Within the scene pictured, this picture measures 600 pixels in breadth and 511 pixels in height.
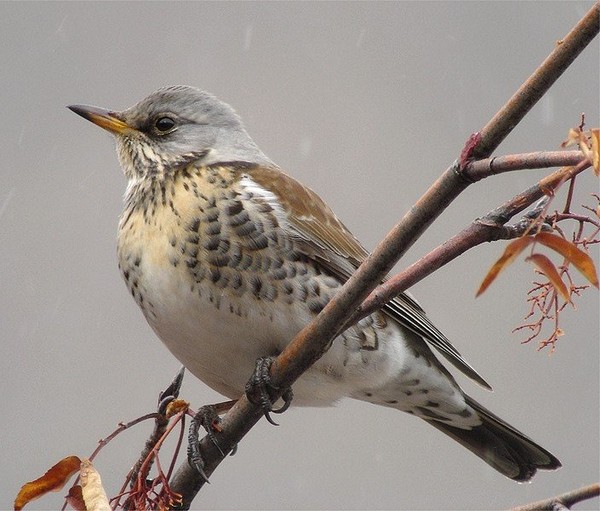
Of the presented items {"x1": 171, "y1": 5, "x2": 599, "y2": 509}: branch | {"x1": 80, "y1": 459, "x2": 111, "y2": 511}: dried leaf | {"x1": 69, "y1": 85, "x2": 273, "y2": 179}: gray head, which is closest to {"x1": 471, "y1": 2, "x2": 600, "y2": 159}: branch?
{"x1": 171, "y1": 5, "x2": 599, "y2": 509}: branch

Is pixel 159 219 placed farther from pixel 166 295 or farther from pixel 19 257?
pixel 19 257

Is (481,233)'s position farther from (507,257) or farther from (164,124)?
(164,124)

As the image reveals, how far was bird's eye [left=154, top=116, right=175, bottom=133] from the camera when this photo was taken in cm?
295

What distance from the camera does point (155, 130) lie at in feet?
9.65

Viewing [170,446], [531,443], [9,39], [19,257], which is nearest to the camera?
[531,443]

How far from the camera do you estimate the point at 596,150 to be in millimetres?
1083

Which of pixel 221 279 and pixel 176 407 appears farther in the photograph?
pixel 221 279

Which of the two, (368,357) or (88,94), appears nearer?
(368,357)

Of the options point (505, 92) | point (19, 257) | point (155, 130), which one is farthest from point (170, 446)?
point (505, 92)

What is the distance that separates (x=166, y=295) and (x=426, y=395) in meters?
0.85

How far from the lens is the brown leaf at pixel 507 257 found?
1.12 m

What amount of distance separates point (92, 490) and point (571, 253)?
782mm

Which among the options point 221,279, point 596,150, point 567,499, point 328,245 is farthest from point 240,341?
point 596,150

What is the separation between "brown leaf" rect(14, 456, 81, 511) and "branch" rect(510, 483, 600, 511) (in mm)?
670
